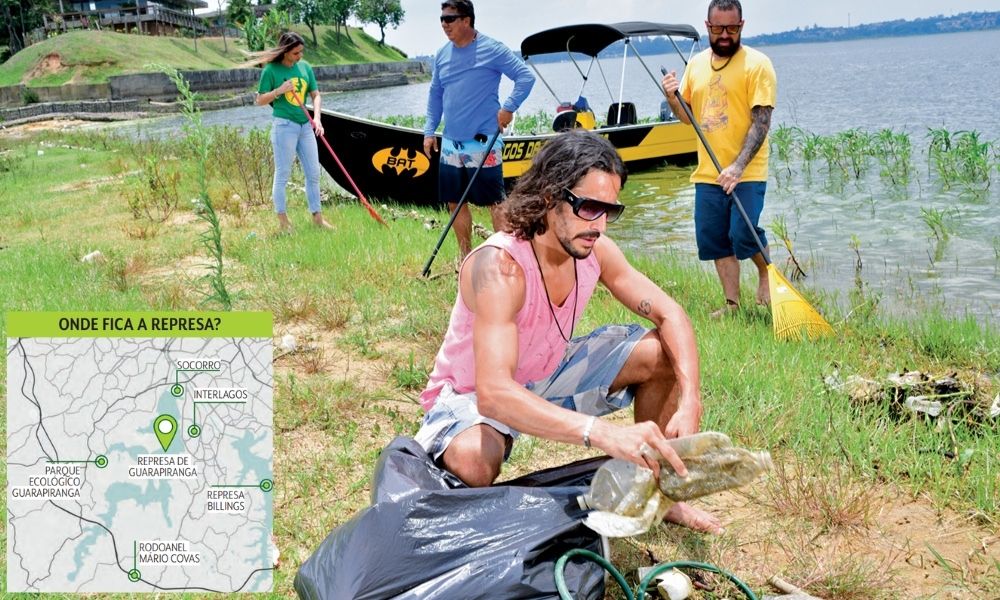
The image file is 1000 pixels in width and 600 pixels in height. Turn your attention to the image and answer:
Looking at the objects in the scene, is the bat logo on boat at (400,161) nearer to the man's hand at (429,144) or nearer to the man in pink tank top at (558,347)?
the man's hand at (429,144)

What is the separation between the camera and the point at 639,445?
83.4 inches

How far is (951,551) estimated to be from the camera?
2.46 metres

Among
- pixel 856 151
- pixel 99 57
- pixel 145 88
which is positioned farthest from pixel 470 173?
pixel 99 57

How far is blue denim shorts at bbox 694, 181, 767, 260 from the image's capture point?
484cm

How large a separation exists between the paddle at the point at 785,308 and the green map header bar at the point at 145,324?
10.0 feet

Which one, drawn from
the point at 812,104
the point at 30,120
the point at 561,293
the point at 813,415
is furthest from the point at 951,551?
the point at 30,120

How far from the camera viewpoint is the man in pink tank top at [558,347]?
2.26 m

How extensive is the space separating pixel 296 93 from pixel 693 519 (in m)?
5.34

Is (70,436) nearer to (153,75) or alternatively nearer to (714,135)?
(714,135)

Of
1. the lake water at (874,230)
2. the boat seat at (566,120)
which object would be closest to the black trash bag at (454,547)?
the lake water at (874,230)

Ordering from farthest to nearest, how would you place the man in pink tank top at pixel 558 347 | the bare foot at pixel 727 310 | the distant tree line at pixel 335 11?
the distant tree line at pixel 335 11
the bare foot at pixel 727 310
the man in pink tank top at pixel 558 347

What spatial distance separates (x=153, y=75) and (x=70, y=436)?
4647 centimetres

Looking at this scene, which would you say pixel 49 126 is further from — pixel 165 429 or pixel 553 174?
pixel 553 174

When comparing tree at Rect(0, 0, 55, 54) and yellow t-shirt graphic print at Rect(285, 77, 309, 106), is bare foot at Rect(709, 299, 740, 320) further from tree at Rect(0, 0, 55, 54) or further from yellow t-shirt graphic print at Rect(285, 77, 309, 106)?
tree at Rect(0, 0, 55, 54)
